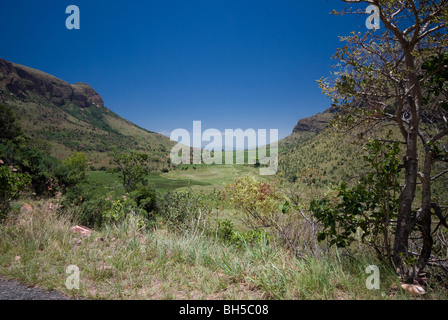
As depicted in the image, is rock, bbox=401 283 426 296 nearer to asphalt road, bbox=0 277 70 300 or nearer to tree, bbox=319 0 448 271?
tree, bbox=319 0 448 271

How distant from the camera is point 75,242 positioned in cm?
415

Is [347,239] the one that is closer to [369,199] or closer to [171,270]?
[369,199]

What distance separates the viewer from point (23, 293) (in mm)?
2689

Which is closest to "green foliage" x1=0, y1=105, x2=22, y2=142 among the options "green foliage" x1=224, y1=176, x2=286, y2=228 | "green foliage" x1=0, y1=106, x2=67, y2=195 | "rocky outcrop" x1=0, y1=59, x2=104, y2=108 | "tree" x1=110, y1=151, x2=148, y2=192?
"green foliage" x1=0, y1=106, x2=67, y2=195

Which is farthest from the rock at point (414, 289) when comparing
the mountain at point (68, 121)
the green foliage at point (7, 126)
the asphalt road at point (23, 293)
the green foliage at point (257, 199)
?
the mountain at point (68, 121)

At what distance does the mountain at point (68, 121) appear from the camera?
71969mm

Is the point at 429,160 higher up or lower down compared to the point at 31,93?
→ lower down

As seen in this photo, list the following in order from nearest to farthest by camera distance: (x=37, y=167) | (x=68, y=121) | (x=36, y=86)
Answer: (x=37, y=167) → (x=68, y=121) → (x=36, y=86)

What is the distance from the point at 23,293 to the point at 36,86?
189686mm

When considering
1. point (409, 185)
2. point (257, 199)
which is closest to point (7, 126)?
point (257, 199)

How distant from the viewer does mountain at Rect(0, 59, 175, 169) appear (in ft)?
236
